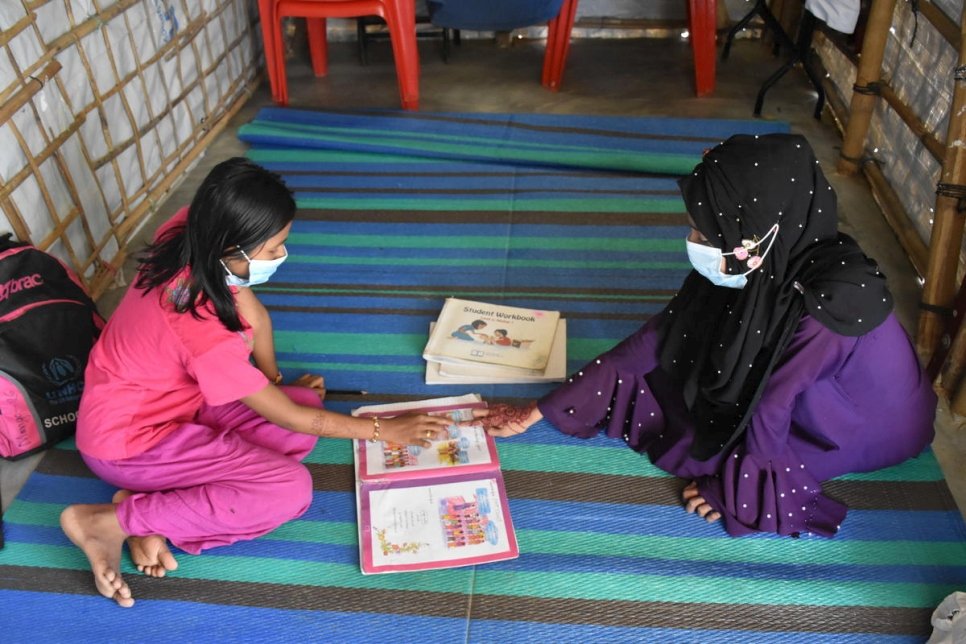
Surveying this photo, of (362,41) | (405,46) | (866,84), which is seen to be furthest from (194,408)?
(362,41)

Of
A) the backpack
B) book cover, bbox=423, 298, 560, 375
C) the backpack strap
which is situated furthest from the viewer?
book cover, bbox=423, 298, 560, 375

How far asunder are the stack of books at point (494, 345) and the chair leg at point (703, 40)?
1726 millimetres

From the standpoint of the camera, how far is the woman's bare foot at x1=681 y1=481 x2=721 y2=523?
1.65 meters

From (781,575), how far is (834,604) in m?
0.10

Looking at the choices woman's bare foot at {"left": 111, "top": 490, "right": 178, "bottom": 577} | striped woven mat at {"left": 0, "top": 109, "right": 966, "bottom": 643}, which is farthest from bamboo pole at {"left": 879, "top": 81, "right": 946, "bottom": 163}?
woman's bare foot at {"left": 111, "top": 490, "right": 178, "bottom": 577}

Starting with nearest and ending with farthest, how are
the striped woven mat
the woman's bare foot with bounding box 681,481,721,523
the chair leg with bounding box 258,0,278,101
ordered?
the striped woven mat, the woman's bare foot with bounding box 681,481,721,523, the chair leg with bounding box 258,0,278,101

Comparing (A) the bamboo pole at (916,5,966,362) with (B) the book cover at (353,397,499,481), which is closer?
(B) the book cover at (353,397,499,481)

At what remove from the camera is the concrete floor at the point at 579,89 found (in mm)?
3006

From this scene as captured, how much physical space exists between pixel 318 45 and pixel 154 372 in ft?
8.07

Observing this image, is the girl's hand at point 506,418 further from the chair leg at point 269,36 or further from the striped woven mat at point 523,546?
the chair leg at point 269,36

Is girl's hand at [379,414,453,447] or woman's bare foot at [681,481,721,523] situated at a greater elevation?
girl's hand at [379,414,453,447]

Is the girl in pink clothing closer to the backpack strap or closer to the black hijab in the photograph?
the backpack strap

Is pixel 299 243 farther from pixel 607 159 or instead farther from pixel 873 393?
pixel 873 393

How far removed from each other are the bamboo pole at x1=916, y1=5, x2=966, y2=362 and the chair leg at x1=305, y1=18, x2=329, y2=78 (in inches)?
98.5
